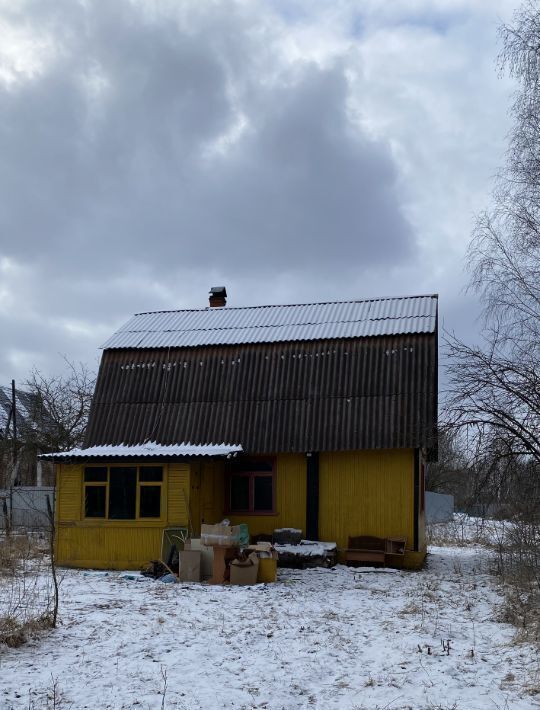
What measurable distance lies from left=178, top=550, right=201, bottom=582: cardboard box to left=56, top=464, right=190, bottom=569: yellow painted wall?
5.26ft

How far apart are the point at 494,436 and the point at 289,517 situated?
715 centimetres

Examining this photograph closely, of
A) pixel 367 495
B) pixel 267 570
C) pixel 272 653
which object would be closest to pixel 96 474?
pixel 267 570

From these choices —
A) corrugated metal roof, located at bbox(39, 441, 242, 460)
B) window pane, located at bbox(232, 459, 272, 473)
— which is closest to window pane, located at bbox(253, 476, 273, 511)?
window pane, located at bbox(232, 459, 272, 473)

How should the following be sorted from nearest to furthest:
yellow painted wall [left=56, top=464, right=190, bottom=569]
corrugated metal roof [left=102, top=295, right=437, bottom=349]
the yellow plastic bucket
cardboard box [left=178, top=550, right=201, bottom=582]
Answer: the yellow plastic bucket
cardboard box [left=178, top=550, right=201, bottom=582]
yellow painted wall [left=56, top=464, right=190, bottom=569]
corrugated metal roof [left=102, top=295, right=437, bottom=349]

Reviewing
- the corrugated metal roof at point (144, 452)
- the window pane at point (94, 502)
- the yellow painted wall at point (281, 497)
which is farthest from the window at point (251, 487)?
the window pane at point (94, 502)

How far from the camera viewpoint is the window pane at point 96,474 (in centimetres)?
1789

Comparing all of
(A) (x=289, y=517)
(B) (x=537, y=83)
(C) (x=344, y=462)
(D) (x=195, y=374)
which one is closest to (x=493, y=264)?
(B) (x=537, y=83)

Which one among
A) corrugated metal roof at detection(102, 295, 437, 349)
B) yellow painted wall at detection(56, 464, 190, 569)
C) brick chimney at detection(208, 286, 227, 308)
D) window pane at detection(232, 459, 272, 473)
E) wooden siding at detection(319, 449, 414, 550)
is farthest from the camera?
brick chimney at detection(208, 286, 227, 308)

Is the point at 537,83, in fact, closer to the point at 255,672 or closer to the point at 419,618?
the point at 419,618

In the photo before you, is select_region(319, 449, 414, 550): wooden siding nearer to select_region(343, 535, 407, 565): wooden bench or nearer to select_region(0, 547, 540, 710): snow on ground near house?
select_region(343, 535, 407, 565): wooden bench

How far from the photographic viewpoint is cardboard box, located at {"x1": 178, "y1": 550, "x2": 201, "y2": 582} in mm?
15570

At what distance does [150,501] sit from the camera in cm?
1767

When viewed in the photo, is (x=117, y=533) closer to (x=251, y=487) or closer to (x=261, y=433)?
(x=251, y=487)

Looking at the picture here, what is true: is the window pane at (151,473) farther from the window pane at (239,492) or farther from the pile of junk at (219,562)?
the window pane at (239,492)
